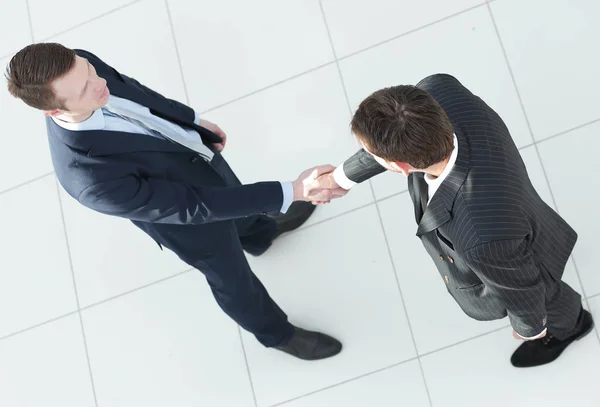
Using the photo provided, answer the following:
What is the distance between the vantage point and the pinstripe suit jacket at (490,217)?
1.40 metres

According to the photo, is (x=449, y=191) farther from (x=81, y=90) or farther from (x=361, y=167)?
(x=81, y=90)

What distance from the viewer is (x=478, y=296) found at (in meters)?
1.79

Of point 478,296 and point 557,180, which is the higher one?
point 557,180

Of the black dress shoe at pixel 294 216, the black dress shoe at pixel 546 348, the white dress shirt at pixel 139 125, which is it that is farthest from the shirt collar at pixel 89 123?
the black dress shoe at pixel 546 348

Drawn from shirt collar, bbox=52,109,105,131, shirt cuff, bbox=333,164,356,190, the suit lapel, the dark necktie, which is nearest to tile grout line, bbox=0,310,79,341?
shirt collar, bbox=52,109,105,131

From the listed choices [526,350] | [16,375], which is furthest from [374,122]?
[16,375]

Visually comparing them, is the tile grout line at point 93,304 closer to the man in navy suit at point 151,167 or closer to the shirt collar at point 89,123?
the man in navy suit at point 151,167

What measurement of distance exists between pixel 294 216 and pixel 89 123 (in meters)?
1.07

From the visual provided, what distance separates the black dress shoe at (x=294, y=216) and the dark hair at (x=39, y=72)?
1.14m

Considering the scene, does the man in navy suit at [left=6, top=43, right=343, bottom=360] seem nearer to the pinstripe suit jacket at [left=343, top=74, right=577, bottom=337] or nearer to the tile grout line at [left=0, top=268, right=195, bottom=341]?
the tile grout line at [left=0, top=268, right=195, bottom=341]

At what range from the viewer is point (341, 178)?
2049 mm

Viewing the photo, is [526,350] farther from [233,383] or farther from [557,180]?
[233,383]

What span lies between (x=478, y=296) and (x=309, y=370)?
3.13 feet

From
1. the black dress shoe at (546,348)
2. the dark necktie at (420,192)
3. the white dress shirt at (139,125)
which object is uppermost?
the white dress shirt at (139,125)
